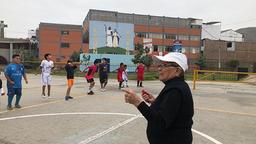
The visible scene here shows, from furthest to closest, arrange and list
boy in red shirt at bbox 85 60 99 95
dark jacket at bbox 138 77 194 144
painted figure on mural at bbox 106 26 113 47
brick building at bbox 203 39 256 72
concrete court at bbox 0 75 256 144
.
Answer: brick building at bbox 203 39 256 72, painted figure on mural at bbox 106 26 113 47, boy in red shirt at bbox 85 60 99 95, concrete court at bbox 0 75 256 144, dark jacket at bbox 138 77 194 144

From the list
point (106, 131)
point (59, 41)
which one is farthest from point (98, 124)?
point (59, 41)

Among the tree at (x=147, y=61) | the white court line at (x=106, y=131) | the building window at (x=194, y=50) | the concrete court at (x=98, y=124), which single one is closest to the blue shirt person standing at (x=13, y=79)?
the concrete court at (x=98, y=124)

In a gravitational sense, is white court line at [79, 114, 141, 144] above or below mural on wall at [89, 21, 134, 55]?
below

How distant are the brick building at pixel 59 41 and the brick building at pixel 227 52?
27954 millimetres

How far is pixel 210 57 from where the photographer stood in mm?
81812

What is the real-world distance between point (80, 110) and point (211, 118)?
400 centimetres

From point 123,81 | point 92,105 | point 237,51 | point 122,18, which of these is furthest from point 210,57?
point 92,105

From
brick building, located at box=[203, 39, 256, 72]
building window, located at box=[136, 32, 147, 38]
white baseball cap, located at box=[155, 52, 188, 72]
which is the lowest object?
white baseball cap, located at box=[155, 52, 188, 72]

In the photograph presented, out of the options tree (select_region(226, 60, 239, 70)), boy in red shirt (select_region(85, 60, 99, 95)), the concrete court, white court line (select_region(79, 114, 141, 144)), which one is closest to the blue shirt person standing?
the concrete court

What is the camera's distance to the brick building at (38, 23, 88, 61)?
243ft

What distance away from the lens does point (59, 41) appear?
7519 cm

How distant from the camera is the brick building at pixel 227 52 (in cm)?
8119

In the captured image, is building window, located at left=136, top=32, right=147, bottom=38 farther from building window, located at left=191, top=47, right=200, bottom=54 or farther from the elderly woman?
the elderly woman

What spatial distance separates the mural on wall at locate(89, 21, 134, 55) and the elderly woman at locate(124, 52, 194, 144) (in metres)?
70.7
